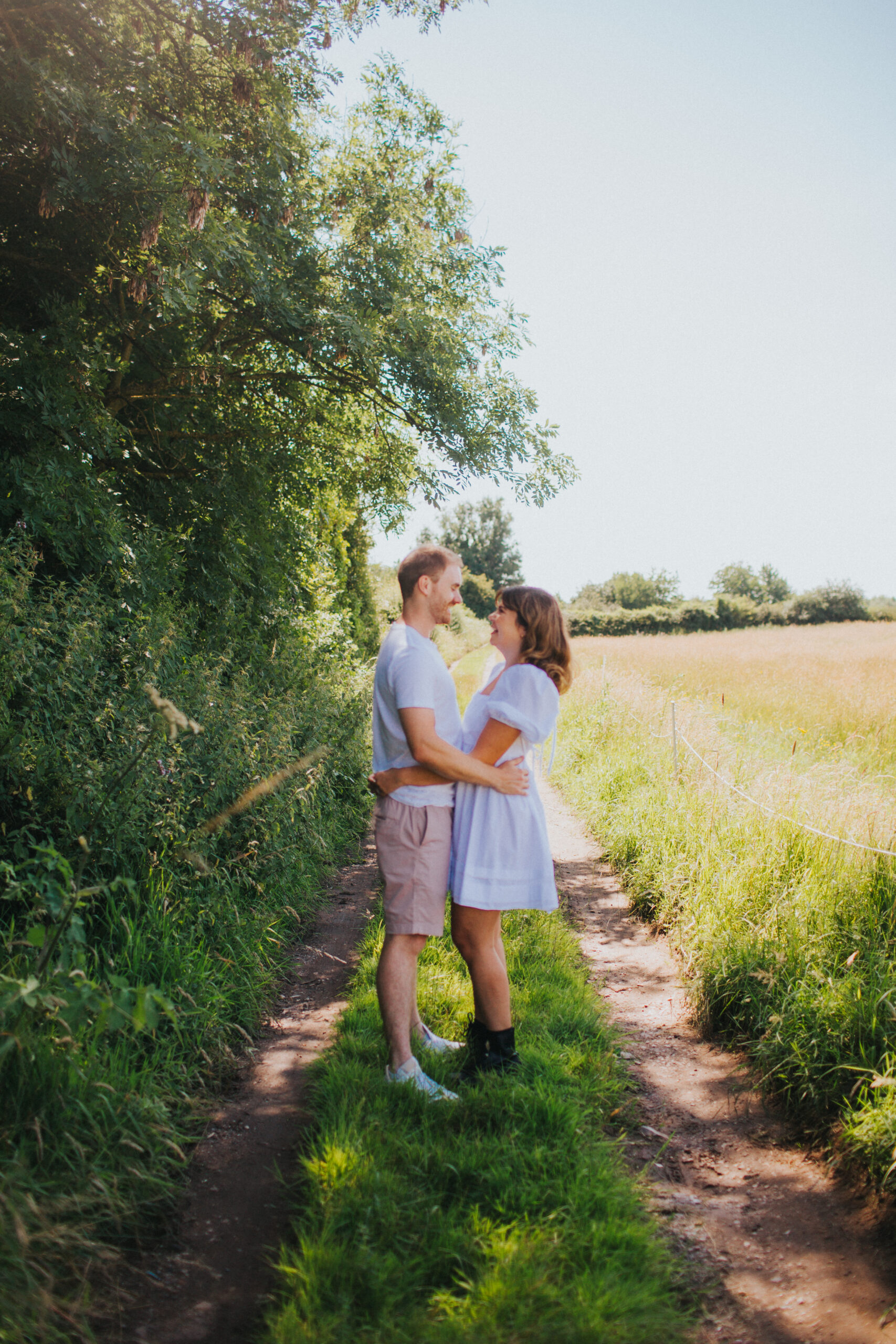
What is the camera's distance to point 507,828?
317 centimetres

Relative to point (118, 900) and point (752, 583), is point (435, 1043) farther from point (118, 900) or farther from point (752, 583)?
point (752, 583)

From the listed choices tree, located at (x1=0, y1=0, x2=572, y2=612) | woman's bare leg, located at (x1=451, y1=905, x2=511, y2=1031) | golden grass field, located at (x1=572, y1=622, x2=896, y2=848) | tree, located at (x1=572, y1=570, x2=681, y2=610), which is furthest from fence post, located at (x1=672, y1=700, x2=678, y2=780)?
tree, located at (x1=572, y1=570, x2=681, y2=610)

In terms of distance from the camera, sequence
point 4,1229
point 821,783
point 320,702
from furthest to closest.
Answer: point 320,702 < point 821,783 < point 4,1229

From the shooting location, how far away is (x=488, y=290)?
9.34m

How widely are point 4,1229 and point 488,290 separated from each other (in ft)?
32.0

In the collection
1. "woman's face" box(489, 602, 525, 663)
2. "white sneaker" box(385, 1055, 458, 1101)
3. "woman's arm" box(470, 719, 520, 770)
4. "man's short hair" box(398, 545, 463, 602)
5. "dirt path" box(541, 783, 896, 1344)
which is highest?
"man's short hair" box(398, 545, 463, 602)

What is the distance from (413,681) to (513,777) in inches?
22.6

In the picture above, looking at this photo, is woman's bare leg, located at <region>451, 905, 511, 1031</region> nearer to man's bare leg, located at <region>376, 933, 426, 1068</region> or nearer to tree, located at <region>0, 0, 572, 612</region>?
man's bare leg, located at <region>376, 933, 426, 1068</region>

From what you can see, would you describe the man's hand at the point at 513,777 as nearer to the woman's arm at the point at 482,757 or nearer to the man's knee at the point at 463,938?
the woman's arm at the point at 482,757

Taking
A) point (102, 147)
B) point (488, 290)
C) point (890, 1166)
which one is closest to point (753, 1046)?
point (890, 1166)

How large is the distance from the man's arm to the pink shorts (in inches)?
8.9

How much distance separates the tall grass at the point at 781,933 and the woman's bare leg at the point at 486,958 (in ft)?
4.32

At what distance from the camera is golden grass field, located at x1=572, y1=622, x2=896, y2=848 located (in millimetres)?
5105

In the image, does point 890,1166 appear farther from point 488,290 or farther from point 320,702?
point 488,290
